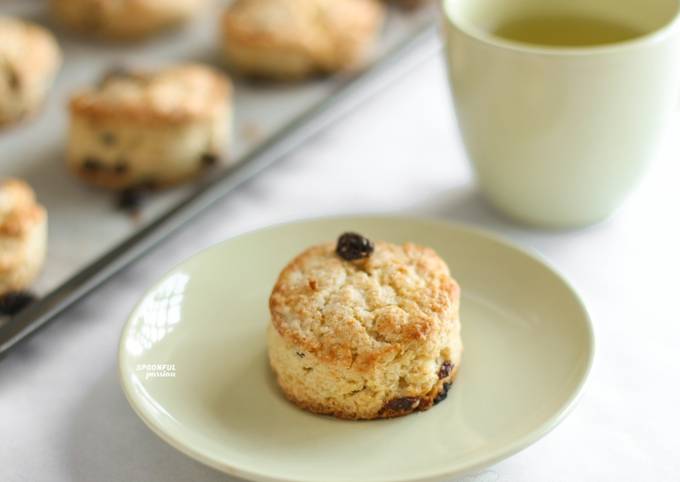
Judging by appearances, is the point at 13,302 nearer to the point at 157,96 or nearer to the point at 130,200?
the point at 130,200

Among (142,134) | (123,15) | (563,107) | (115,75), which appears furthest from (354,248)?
(123,15)

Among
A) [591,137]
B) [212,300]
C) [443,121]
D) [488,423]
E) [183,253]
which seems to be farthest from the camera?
[443,121]

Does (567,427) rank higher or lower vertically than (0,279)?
lower

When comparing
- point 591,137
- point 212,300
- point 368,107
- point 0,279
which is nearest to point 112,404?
point 212,300

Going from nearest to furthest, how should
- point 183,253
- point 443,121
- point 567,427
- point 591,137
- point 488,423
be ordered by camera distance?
1. point 488,423
2. point 567,427
3. point 591,137
4. point 183,253
5. point 443,121

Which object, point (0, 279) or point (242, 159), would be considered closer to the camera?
point (0, 279)

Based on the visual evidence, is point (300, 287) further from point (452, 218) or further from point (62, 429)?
point (452, 218)

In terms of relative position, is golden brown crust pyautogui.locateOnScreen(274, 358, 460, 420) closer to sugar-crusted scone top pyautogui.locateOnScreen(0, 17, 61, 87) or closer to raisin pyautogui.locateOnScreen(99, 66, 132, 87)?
raisin pyautogui.locateOnScreen(99, 66, 132, 87)

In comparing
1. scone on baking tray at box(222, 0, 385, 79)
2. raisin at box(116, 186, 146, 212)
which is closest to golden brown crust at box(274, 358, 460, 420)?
raisin at box(116, 186, 146, 212)
